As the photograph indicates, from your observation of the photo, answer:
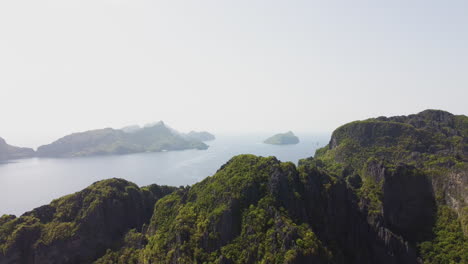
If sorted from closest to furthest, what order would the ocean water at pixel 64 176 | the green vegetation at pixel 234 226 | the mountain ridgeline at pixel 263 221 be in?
the green vegetation at pixel 234 226
the mountain ridgeline at pixel 263 221
the ocean water at pixel 64 176

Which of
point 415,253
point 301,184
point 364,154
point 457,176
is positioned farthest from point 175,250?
point 364,154

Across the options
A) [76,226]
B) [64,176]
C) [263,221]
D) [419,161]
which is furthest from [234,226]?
[64,176]

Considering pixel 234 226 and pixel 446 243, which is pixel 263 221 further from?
pixel 446 243

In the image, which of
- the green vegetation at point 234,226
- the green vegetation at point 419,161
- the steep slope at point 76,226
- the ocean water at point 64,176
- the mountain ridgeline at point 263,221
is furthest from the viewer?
the ocean water at point 64,176

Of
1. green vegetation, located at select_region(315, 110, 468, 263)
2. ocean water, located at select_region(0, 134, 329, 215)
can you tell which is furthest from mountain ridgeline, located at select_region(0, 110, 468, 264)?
ocean water, located at select_region(0, 134, 329, 215)

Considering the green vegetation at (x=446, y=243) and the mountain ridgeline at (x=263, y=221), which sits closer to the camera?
the mountain ridgeline at (x=263, y=221)

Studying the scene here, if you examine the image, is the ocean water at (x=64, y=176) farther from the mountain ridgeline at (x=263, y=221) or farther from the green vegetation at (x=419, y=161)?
the green vegetation at (x=419, y=161)

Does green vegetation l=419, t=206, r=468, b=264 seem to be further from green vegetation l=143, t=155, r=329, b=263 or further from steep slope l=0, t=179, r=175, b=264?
steep slope l=0, t=179, r=175, b=264

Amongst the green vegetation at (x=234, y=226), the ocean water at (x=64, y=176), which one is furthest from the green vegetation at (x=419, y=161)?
the ocean water at (x=64, y=176)
